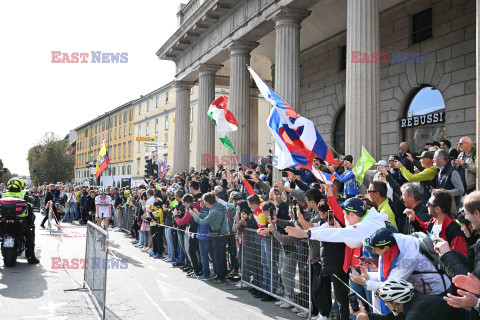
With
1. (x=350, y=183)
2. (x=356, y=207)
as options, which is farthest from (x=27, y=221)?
(x=356, y=207)

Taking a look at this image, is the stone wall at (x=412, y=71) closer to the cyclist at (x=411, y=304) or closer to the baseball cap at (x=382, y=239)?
the baseball cap at (x=382, y=239)

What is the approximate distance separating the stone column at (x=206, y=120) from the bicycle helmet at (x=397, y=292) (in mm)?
19536

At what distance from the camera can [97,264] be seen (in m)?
6.87

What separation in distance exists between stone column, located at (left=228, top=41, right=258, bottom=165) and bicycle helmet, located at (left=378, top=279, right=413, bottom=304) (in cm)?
1603

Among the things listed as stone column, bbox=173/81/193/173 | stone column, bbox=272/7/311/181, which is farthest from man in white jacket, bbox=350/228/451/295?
stone column, bbox=173/81/193/173

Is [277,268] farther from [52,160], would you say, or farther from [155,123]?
[52,160]

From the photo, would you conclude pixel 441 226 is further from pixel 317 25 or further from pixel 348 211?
pixel 317 25

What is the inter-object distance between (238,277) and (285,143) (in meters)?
3.27

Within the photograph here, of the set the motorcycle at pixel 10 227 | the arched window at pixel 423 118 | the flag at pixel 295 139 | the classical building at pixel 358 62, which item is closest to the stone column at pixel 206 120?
the classical building at pixel 358 62

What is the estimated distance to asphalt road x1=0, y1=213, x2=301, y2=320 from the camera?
6637 millimetres

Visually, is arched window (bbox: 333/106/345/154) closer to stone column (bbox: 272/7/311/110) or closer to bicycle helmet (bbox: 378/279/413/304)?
stone column (bbox: 272/7/311/110)

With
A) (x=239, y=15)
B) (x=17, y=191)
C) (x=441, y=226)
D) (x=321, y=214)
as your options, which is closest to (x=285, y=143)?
(x=321, y=214)

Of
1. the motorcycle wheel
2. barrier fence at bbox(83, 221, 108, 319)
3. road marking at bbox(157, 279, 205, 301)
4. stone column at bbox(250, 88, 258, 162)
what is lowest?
road marking at bbox(157, 279, 205, 301)

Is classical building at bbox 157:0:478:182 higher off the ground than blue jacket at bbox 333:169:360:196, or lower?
higher
